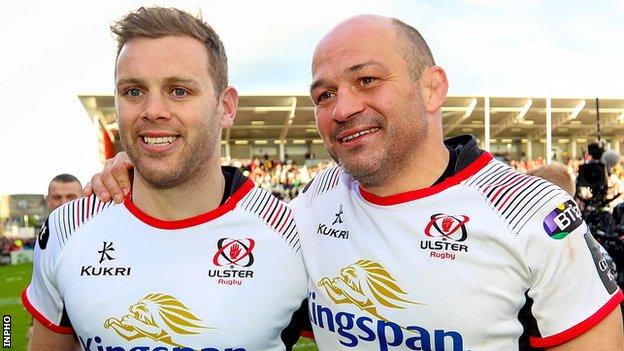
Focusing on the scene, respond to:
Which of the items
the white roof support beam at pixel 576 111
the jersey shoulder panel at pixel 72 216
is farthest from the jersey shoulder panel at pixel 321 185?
the white roof support beam at pixel 576 111

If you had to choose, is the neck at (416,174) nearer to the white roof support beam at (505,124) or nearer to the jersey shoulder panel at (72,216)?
the jersey shoulder panel at (72,216)

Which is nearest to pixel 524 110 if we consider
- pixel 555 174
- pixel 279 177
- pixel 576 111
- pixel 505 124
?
pixel 576 111

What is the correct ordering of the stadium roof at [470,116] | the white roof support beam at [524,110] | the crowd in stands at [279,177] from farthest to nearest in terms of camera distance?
the white roof support beam at [524,110], the crowd in stands at [279,177], the stadium roof at [470,116]

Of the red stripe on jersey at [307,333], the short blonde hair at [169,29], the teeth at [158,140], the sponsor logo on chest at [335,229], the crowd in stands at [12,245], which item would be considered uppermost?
the short blonde hair at [169,29]

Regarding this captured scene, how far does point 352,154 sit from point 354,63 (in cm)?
35

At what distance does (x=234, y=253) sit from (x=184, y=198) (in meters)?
0.30

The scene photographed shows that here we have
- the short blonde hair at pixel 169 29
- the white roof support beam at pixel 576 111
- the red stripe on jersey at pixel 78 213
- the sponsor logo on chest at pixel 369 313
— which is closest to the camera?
the sponsor logo on chest at pixel 369 313

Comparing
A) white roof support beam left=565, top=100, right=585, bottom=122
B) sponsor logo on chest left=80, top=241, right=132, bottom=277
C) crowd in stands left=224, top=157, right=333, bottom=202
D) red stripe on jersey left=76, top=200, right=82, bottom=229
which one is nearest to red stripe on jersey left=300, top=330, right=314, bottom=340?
sponsor logo on chest left=80, top=241, right=132, bottom=277

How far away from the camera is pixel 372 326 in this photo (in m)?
2.27

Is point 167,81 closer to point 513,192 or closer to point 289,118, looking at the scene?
point 513,192

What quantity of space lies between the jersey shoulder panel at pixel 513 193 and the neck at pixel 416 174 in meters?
0.14

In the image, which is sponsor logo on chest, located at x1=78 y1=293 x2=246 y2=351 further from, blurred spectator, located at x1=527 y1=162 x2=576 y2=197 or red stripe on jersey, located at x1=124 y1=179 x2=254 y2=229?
blurred spectator, located at x1=527 y1=162 x2=576 y2=197

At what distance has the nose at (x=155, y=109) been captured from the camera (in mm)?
2256

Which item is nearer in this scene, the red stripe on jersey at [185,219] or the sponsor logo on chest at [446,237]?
the sponsor logo on chest at [446,237]
